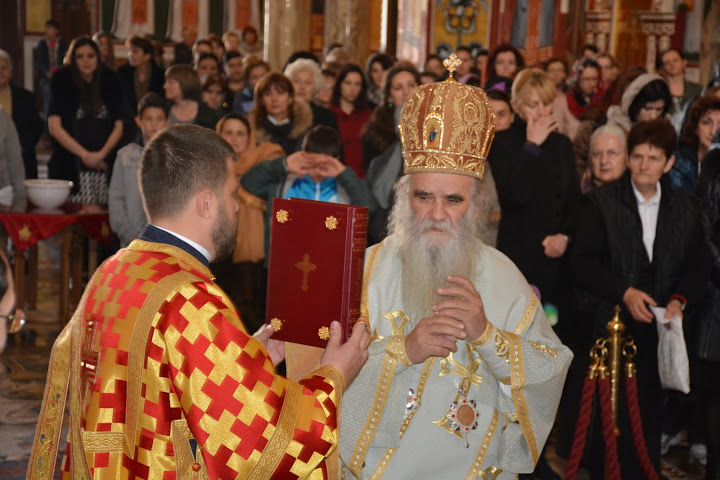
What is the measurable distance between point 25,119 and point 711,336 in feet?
18.8

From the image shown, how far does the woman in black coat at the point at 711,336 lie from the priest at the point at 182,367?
2.59 m

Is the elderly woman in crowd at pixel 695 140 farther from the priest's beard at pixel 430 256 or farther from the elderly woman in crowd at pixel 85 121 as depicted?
Answer: the elderly woman in crowd at pixel 85 121

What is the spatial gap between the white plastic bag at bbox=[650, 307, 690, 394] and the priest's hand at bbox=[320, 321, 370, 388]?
6.61 feet

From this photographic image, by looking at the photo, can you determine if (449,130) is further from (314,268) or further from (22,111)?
(22,111)

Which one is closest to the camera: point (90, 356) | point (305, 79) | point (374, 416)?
point (90, 356)

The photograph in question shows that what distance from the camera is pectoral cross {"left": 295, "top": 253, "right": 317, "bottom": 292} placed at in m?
2.50

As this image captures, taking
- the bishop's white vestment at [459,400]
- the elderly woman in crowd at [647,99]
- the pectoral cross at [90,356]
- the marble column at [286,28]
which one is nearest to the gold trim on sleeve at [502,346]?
the bishop's white vestment at [459,400]

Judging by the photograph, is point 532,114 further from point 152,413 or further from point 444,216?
point 152,413

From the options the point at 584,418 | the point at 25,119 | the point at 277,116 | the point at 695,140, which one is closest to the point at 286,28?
the point at 25,119

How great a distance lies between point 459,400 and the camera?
2828 millimetres

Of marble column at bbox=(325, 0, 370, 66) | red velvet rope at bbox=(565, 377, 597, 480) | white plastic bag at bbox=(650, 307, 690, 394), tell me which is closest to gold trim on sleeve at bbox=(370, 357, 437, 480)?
red velvet rope at bbox=(565, 377, 597, 480)

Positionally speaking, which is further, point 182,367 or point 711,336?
point 711,336

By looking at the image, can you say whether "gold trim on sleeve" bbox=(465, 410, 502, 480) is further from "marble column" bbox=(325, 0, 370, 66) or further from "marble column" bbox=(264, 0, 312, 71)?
"marble column" bbox=(325, 0, 370, 66)

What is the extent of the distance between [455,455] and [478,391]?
19cm
